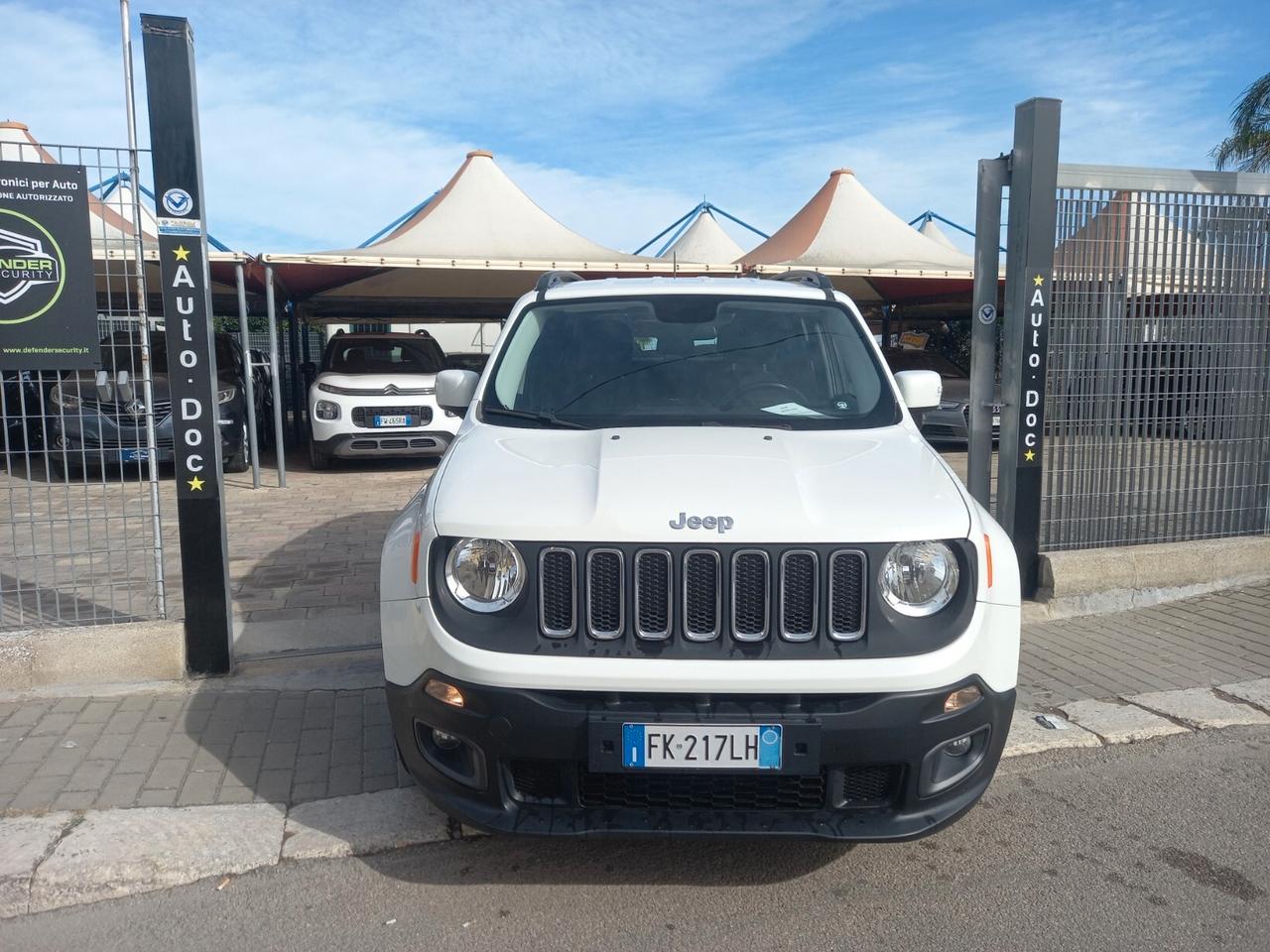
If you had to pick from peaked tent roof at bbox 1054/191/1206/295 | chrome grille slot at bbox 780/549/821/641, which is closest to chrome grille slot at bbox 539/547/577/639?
chrome grille slot at bbox 780/549/821/641

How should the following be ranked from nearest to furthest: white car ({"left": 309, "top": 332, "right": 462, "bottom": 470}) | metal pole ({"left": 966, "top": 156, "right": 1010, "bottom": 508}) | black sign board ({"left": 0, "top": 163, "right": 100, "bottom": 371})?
black sign board ({"left": 0, "top": 163, "right": 100, "bottom": 371}) < metal pole ({"left": 966, "top": 156, "right": 1010, "bottom": 508}) < white car ({"left": 309, "top": 332, "right": 462, "bottom": 470})

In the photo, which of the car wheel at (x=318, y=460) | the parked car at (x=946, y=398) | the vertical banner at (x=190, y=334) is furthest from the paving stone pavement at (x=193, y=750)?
the parked car at (x=946, y=398)

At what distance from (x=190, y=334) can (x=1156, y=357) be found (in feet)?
18.2

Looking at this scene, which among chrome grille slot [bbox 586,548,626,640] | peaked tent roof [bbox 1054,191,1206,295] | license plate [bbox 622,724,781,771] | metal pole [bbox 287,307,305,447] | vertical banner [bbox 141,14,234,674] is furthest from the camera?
metal pole [bbox 287,307,305,447]

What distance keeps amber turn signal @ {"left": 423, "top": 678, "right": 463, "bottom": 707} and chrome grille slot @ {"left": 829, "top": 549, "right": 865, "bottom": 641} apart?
1075 millimetres

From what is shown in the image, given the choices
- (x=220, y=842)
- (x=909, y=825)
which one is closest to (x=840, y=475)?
(x=909, y=825)

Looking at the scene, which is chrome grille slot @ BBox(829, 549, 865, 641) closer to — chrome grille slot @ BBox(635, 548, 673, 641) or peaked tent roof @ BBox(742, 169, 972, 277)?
chrome grille slot @ BBox(635, 548, 673, 641)

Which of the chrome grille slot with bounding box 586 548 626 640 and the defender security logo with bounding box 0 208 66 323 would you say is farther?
the defender security logo with bounding box 0 208 66 323

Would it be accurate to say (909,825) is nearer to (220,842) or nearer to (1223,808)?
(1223,808)

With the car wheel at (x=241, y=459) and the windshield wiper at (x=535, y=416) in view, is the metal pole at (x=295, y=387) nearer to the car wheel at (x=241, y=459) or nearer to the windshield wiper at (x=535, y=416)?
the car wheel at (x=241, y=459)

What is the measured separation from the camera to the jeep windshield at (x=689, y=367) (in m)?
3.95

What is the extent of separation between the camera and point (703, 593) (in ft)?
9.57

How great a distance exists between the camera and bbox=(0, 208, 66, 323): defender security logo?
450 centimetres

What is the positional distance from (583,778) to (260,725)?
2.11 metres
